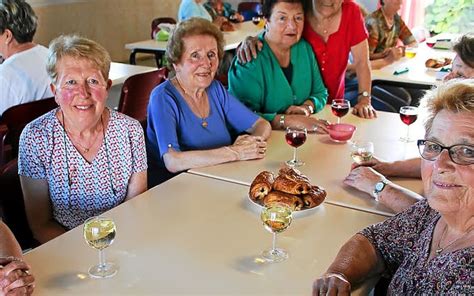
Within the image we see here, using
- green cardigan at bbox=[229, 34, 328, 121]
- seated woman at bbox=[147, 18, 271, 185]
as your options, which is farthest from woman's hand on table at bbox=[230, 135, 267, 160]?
green cardigan at bbox=[229, 34, 328, 121]

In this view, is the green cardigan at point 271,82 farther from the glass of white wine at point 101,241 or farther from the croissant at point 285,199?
the glass of white wine at point 101,241

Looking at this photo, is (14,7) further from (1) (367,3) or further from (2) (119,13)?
(1) (367,3)

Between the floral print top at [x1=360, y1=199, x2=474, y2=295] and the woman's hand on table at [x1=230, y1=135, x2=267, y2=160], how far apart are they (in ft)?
2.61

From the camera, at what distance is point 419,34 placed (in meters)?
5.73

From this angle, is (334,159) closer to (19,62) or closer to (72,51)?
(72,51)

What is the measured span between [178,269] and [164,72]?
7.54 ft

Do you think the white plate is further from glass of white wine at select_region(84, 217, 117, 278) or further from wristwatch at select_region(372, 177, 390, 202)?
glass of white wine at select_region(84, 217, 117, 278)

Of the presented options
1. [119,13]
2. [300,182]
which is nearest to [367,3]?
[119,13]

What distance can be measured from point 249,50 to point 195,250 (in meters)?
1.52

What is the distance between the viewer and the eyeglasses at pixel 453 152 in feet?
4.39

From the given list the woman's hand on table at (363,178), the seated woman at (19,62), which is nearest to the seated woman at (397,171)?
the woman's hand on table at (363,178)

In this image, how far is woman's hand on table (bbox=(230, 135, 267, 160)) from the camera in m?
2.32

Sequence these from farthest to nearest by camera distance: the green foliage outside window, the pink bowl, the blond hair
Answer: the green foliage outside window
the pink bowl
the blond hair

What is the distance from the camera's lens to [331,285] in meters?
1.38
